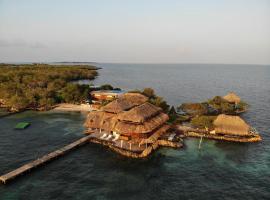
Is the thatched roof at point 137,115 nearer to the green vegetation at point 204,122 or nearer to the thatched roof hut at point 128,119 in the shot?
the thatched roof hut at point 128,119

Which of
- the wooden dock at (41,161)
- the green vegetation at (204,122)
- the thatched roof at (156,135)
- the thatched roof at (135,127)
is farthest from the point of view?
the green vegetation at (204,122)

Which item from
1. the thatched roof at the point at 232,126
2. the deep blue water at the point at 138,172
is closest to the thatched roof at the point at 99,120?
the deep blue water at the point at 138,172

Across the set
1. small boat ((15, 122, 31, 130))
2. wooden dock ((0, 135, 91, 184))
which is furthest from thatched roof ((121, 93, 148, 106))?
small boat ((15, 122, 31, 130))

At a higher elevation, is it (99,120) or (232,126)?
(232,126)

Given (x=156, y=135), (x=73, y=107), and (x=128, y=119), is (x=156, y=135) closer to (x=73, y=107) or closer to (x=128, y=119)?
(x=128, y=119)

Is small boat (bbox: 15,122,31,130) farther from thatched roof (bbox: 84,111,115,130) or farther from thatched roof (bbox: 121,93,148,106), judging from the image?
thatched roof (bbox: 121,93,148,106)

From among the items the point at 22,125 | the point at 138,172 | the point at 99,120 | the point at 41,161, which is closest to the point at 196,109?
the point at 99,120

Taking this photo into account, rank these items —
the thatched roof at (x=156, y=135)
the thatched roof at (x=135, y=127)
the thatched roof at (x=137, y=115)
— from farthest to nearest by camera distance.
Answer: the thatched roof at (x=137, y=115), the thatched roof at (x=156, y=135), the thatched roof at (x=135, y=127)
